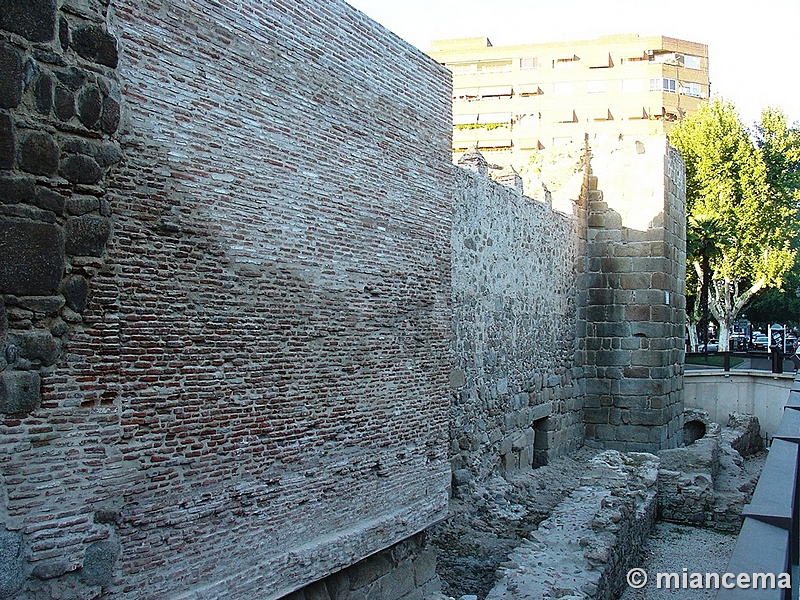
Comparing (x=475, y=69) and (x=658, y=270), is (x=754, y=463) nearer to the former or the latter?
(x=658, y=270)

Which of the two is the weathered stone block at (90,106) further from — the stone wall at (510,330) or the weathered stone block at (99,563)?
the stone wall at (510,330)

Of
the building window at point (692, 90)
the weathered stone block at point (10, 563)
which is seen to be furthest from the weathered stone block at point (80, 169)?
the building window at point (692, 90)

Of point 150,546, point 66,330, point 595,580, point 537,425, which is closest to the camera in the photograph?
point 66,330

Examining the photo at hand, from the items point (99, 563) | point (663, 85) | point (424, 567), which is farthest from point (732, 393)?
point (663, 85)

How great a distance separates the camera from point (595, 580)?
6754 millimetres

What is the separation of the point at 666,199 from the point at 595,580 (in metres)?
9.20

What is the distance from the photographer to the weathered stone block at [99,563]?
3.90m

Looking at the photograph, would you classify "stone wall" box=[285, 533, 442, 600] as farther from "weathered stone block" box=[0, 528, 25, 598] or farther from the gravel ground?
the gravel ground

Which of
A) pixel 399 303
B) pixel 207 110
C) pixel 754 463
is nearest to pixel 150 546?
pixel 207 110

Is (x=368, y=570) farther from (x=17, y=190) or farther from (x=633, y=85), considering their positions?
(x=633, y=85)

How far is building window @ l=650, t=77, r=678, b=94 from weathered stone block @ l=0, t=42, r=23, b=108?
4767cm

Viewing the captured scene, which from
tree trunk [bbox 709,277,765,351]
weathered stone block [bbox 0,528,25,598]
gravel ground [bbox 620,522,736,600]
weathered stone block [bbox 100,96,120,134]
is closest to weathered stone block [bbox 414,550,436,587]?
gravel ground [bbox 620,522,736,600]

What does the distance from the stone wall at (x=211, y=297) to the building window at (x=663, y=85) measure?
4416 centimetres

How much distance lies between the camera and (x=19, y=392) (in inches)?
142
